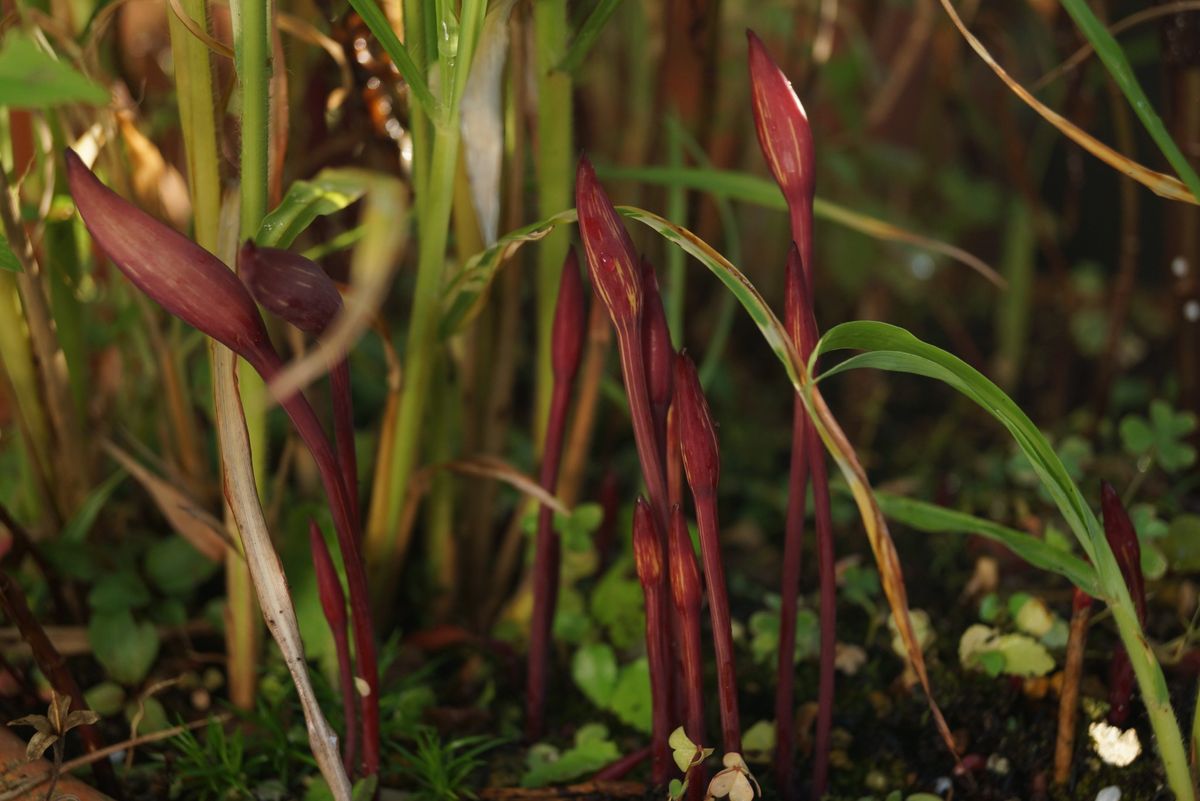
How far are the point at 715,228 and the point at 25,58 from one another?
2.28 feet

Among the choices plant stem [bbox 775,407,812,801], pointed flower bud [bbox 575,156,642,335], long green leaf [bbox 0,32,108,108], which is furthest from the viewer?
A: plant stem [bbox 775,407,812,801]

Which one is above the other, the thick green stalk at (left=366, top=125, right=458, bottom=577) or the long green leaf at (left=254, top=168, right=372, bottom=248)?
the long green leaf at (left=254, top=168, right=372, bottom=248)

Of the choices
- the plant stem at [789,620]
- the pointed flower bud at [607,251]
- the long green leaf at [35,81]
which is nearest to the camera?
the long green leaf at [35,81]

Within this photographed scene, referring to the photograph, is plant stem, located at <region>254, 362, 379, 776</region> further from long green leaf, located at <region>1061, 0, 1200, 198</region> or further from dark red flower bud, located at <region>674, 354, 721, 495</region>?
long green leaf, located at <region>1061, 0, 1200, 198</region>

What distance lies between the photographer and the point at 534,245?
35.5 inches

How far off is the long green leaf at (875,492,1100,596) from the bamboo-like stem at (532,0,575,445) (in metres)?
0.24

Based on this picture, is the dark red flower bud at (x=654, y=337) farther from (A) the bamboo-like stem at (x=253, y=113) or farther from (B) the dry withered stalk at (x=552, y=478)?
(A) the bamboo-like stem at (x=253, y=113)

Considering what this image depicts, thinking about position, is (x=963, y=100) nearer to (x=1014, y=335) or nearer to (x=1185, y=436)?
(x=1014, y=335)

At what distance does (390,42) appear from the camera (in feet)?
1.65

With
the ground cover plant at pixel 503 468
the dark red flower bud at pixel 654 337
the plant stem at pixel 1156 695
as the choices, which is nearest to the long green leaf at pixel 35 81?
the ground cover plant at pixel 503 468

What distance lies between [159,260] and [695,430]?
25cm

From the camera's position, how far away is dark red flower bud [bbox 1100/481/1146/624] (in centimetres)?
54

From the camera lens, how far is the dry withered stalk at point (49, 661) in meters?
0.54

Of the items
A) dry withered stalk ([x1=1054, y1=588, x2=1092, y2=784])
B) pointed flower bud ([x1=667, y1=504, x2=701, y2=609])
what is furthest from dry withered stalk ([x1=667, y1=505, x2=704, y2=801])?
dry withered stalk ([x1=1054, y1=588, x2=1092, y2=784])
